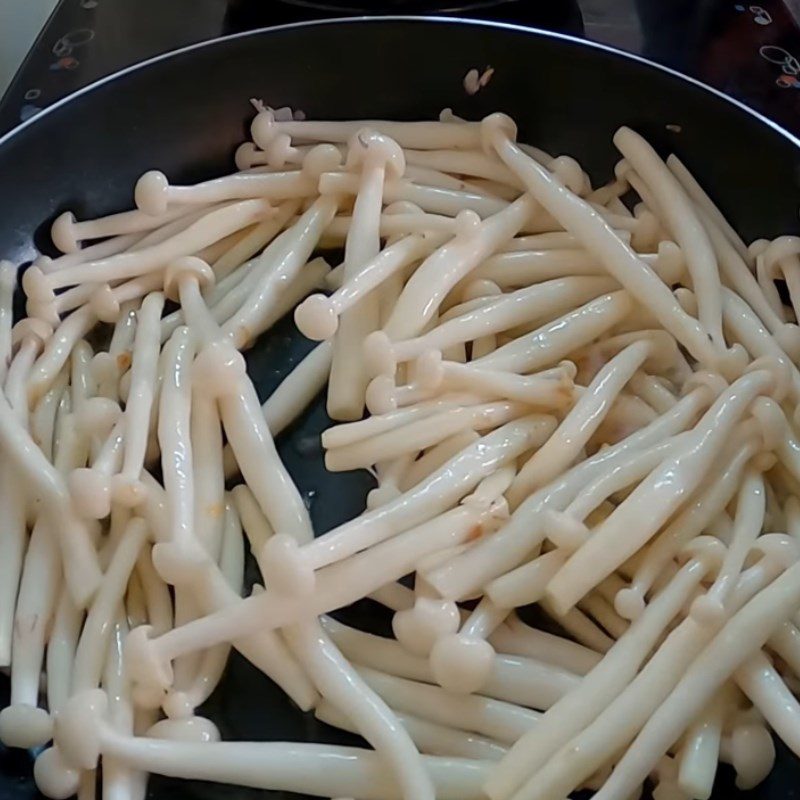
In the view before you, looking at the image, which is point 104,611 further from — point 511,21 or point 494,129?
point 511,21

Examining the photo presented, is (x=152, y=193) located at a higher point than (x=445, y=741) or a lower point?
higher

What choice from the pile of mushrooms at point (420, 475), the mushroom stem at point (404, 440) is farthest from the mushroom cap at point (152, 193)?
the mushroom stem at point (404, 440)

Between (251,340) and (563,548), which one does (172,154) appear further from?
(563,548)

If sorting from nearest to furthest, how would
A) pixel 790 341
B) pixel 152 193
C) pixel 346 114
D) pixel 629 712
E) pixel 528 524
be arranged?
pixel 629 712, pixel 528 524, pixel 790 341, pixel 152 193, pixel 346 114

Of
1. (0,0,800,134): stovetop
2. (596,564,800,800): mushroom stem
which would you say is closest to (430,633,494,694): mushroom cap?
(596,564,800,800): mushroom stem

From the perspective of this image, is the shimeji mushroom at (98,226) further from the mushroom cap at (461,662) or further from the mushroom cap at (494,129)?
the mushroom cap at (461,662)

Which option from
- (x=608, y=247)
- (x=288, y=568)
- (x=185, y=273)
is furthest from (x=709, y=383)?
(x=185, y=273)

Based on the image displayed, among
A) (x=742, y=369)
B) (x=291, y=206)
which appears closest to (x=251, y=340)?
(x=291, y=206)
